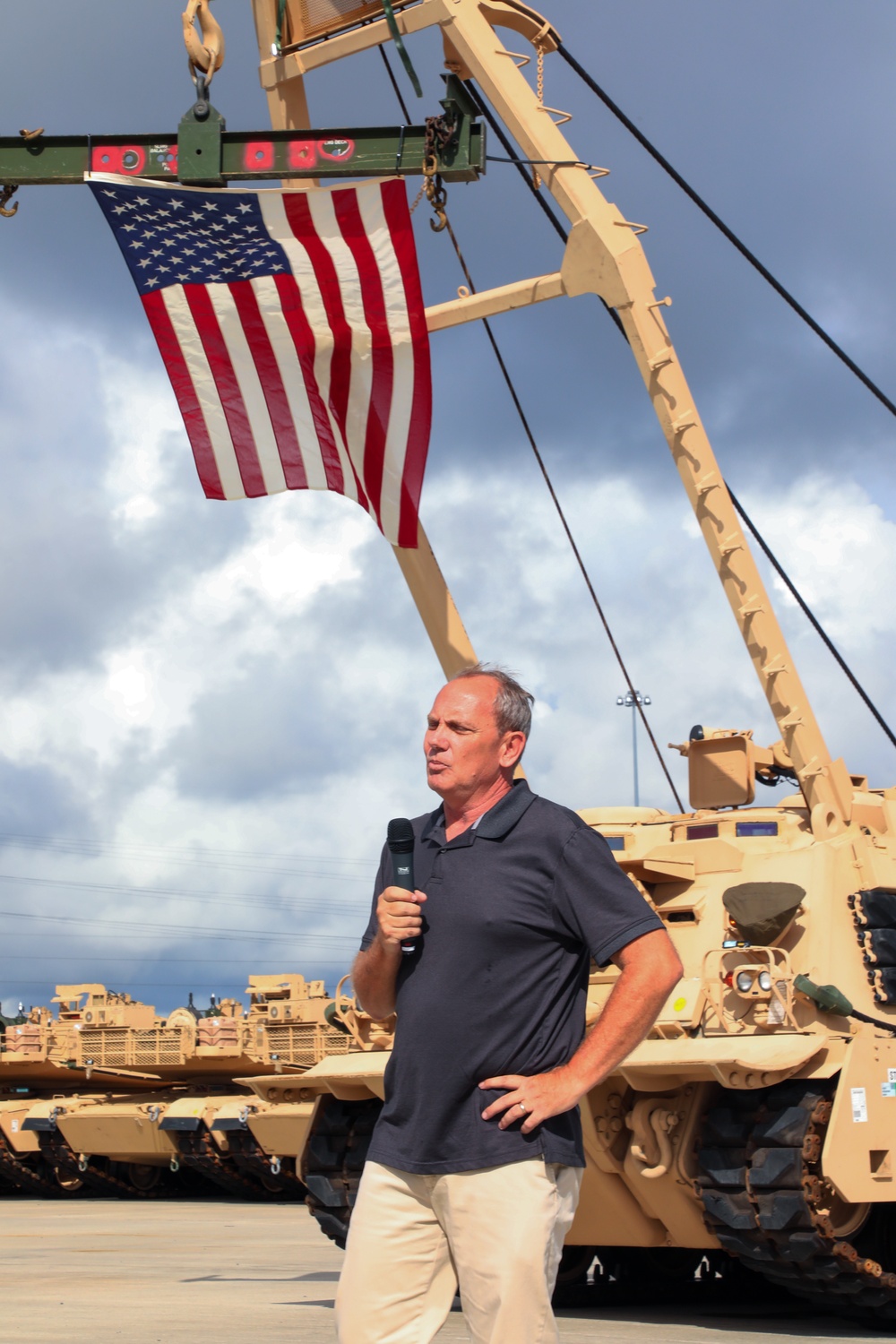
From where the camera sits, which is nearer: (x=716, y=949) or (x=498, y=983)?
(x=498, y=983)

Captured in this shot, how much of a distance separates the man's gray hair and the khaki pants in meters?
1.03

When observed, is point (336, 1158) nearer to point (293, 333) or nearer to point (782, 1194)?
point (782, 1194)

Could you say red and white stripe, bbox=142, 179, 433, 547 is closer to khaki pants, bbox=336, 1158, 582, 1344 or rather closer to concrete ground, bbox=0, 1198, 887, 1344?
concrete ground, bbox=0, 1198, 887, 1344

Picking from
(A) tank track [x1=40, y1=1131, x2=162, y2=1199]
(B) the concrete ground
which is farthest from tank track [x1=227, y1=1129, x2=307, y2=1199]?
(B) the concrete ground

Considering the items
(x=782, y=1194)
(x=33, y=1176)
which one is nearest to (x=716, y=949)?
(x=782, y=1194)

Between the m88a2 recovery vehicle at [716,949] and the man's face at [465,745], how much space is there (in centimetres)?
427

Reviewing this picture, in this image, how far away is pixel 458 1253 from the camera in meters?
3.70

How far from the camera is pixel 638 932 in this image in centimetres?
377

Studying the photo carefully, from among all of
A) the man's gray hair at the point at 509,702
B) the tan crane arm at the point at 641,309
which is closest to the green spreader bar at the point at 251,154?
the tan crane arm at the point at 641,309

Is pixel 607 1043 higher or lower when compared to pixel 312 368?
lower

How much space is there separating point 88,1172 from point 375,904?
2125 centimetres

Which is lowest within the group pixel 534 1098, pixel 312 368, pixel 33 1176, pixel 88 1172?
pixel 33 1176

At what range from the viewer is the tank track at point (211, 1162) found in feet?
69.4

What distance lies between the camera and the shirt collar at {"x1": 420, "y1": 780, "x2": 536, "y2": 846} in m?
3.93
